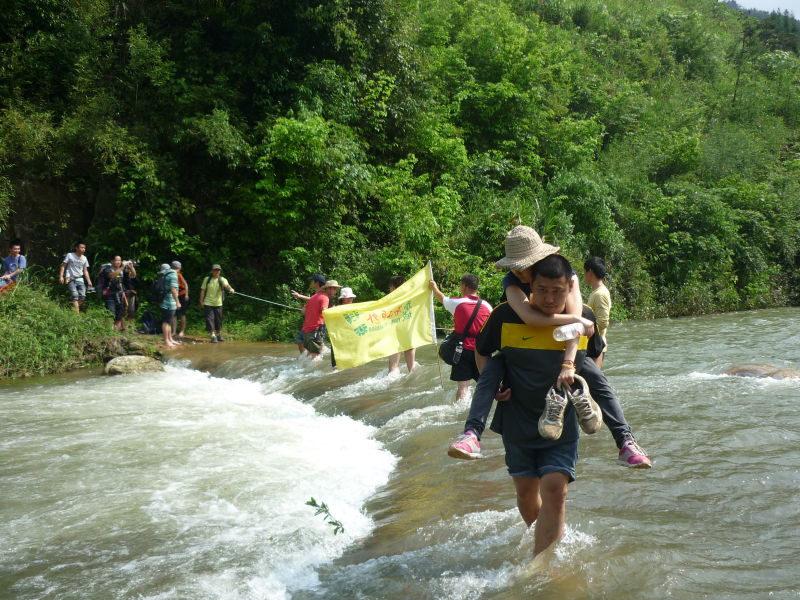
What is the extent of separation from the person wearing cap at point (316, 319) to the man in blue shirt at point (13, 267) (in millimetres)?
7034

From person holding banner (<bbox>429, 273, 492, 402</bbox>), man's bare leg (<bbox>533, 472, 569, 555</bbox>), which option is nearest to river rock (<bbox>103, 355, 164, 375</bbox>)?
person holding banner (<bbox>429, 273, 492, 402</bbox>)

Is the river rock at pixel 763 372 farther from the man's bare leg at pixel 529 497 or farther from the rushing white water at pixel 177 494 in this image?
the man's bare leg at pixel 529 497

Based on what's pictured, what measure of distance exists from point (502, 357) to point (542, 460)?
24.3 inches

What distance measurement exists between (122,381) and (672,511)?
34.0 ft

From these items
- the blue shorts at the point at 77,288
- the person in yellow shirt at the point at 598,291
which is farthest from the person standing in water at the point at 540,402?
the blue shorts at the point at 77,288

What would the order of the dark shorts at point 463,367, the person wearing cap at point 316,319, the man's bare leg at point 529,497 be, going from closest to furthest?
the man's bare leg at point 529,497 < the dark shorts at point 463,367 < the person wearing cap at point 316,319

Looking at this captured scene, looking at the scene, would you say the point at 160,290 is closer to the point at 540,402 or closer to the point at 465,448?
the point at 465,448

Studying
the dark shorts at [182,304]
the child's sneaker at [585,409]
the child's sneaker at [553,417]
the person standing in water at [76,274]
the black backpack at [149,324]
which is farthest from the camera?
the black backpack at [149,324]

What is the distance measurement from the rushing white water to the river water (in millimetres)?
24

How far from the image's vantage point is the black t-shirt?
401 centimetres

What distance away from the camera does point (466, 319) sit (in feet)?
25.9

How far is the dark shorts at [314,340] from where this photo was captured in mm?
12414

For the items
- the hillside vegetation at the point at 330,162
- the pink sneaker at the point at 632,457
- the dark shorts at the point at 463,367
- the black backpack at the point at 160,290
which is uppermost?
the hillside vegetation at the point at 330,162

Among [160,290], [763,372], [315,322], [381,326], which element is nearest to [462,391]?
[381,326]
